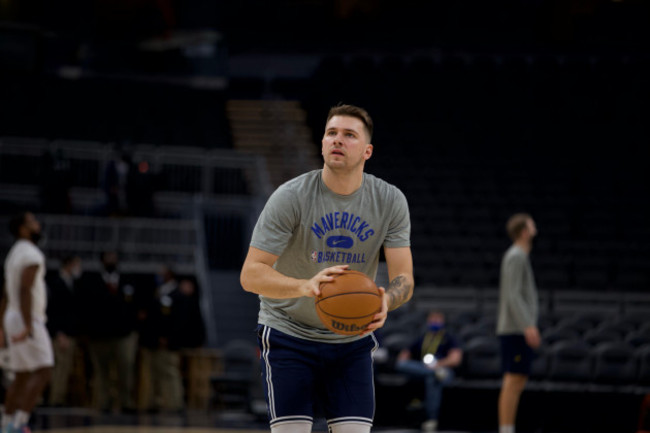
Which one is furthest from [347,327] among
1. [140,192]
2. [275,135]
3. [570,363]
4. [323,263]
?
[275,135]

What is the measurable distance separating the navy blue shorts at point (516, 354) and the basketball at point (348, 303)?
4.38 metres

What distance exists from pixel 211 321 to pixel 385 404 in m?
4.20

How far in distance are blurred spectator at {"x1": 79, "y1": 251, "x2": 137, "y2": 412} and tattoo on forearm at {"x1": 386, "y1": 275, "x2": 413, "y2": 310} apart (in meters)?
7.73

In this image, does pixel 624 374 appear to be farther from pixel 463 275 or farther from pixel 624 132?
pixel 624 132

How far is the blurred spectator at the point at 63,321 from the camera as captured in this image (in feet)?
35.9

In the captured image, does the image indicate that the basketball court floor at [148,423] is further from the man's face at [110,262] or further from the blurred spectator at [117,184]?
the blurred spectator at [117,184]

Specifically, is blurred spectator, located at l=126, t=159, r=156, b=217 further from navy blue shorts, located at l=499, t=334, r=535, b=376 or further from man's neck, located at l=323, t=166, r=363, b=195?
man's neck, located at l=323, t=166, r=363, b=195

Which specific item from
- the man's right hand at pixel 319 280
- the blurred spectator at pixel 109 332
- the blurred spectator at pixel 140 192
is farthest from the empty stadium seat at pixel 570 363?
the man's right hand at pixel 319 280

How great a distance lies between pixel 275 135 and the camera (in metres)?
20.5

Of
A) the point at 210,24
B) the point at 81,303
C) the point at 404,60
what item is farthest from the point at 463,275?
the point at 210,24

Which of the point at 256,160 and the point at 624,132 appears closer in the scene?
the point at 256,160

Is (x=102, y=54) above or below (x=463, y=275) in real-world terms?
above

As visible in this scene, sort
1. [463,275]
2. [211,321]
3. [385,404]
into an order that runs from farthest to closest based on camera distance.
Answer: [463,275]
[211,321]
[385,404]

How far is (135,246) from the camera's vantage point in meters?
14.5
